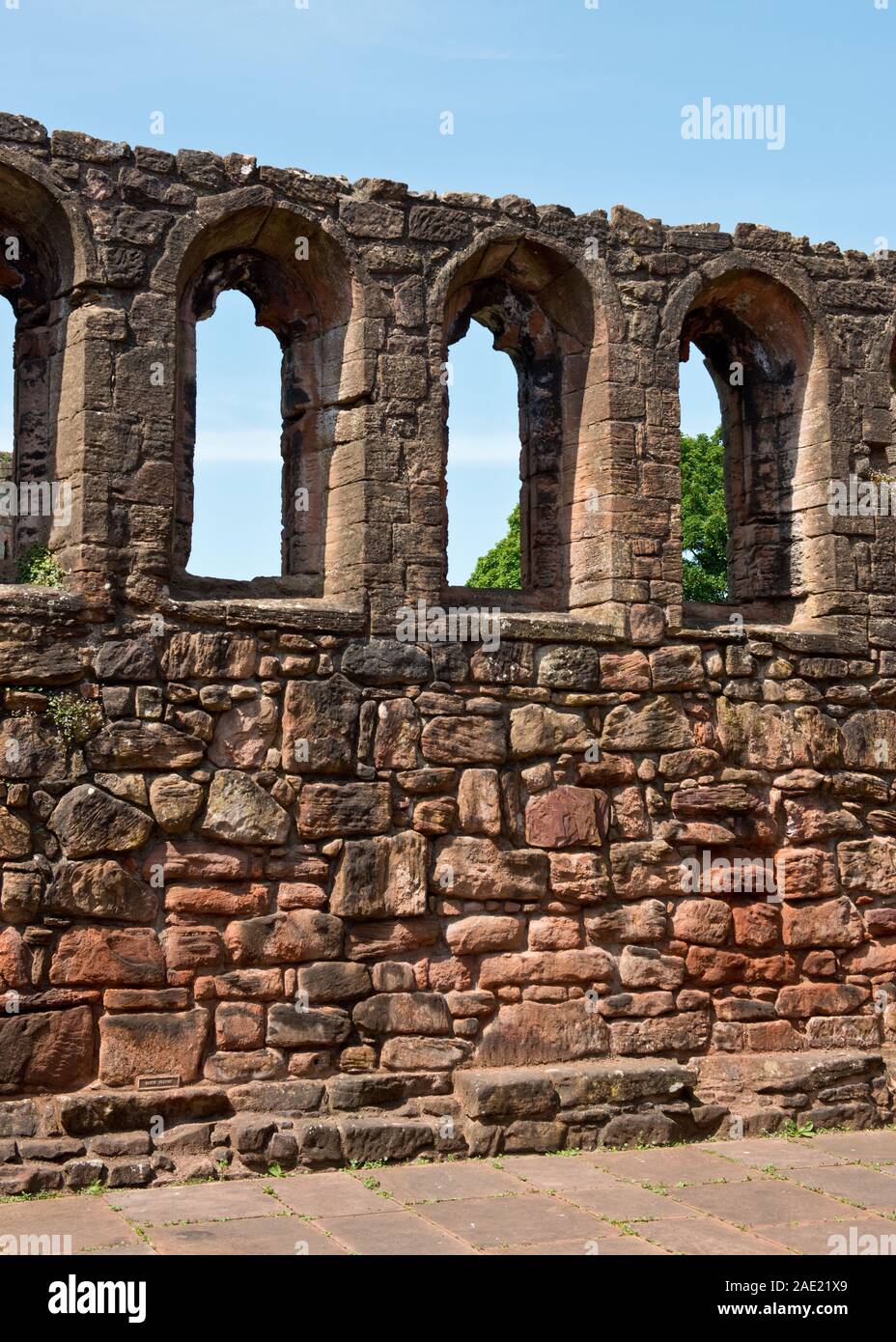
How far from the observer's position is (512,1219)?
23.5 ft

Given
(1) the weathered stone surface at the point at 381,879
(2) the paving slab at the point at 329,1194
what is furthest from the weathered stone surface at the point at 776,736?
(2) the paving slab at the point at 329,1194

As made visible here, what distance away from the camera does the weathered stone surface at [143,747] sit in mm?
8094

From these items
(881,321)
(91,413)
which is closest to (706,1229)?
(91,413)

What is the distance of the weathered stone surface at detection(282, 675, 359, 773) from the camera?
8.50 m

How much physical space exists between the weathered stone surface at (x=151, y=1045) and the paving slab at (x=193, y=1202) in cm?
59

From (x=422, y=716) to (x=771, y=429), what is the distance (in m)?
3.23

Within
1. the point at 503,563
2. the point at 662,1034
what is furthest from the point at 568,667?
the point at 503,563

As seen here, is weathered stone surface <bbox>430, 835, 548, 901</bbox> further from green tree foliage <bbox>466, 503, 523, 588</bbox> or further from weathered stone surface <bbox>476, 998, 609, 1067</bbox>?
green tree foliage <bbox>466, 503, 523, 588</bbox>

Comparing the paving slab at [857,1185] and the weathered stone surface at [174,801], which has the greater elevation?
the weathered stone surface at [174,801]

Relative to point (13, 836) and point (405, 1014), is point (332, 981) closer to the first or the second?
Result: point (405, 1014)

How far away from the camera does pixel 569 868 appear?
9.06 m

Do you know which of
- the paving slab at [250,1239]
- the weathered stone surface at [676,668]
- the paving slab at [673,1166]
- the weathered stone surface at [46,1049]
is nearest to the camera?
the paving slab at [250,1239]

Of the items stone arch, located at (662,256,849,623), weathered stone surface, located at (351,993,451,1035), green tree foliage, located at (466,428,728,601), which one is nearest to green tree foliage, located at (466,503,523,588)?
green tree foliage, located at (466,428,728,601)
